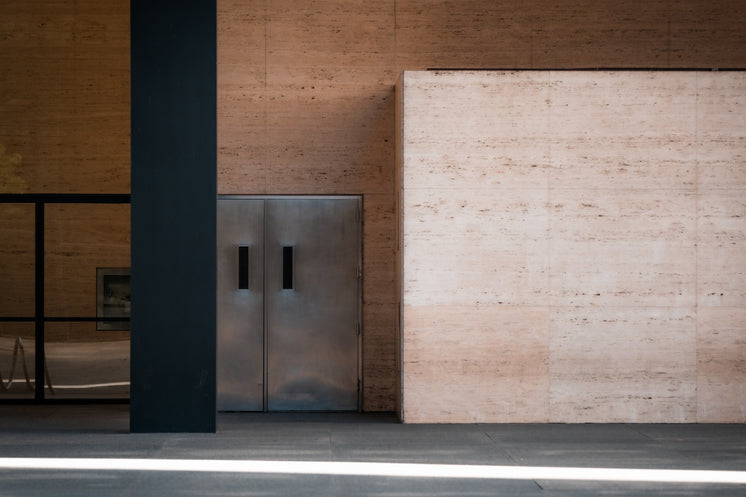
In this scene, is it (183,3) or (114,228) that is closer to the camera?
(183,3)

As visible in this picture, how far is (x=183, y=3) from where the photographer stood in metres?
9.98

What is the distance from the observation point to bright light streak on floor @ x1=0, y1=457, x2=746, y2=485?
8070 mm

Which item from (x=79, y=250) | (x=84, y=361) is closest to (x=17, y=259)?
(x=79, y=250)

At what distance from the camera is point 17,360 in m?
12.4

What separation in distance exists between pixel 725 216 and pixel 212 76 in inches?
240

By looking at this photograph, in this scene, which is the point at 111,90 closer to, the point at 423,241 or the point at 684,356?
the point at 423,241

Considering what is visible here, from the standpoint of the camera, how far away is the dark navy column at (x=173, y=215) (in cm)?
985

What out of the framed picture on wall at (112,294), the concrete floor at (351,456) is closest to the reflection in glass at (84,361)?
the framed picture on wall at (112,294)

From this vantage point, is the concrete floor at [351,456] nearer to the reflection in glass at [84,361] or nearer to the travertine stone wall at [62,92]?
the reflection in glass at [84,361]

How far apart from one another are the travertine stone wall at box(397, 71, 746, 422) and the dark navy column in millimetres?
2309

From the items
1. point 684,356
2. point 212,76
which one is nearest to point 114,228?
point 212,76

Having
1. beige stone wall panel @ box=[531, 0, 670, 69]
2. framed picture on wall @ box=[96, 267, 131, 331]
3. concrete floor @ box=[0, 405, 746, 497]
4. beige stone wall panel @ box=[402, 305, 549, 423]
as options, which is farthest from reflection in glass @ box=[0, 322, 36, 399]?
beige stone wall panel @ box=[531, 0, 670, 69]

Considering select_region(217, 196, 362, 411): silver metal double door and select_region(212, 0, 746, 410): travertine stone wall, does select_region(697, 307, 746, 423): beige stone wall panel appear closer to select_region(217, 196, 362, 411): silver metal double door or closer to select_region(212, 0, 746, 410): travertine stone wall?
select_region(212, 0, 746, 410): travertine stone wall

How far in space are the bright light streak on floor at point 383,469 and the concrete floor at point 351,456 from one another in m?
0.02
